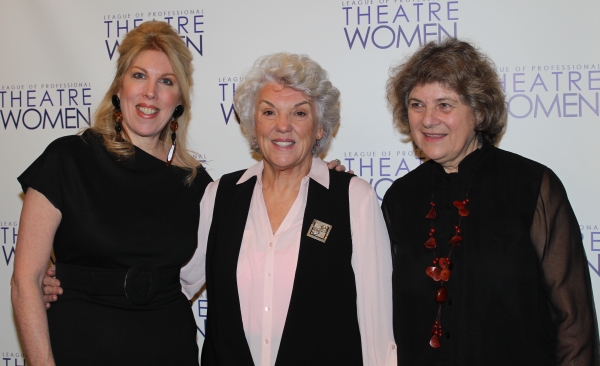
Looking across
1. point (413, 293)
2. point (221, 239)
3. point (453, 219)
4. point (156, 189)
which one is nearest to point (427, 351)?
point (413, 293)

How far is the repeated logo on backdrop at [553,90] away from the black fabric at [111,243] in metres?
1.67

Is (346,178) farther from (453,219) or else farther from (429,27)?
(429,27)

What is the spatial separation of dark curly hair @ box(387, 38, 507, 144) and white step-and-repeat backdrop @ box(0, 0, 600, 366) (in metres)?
0.70

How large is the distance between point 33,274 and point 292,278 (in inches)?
35.7

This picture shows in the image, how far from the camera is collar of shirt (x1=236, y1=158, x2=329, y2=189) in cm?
223

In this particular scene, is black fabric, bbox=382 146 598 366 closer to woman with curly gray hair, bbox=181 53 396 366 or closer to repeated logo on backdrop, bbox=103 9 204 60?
woman with curly gray hair, bbox=181 53 396 366

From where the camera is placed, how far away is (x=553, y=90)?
2.71 meters

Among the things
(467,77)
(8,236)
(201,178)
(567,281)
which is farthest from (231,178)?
(8,236)

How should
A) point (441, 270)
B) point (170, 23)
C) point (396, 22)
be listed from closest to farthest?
point (441, 270)
point (396, 22)
point (170, 23)

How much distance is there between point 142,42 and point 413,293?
4.71 feet

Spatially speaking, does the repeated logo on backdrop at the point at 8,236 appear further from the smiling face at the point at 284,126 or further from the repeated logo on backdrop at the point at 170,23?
the smiling face at the point at 284,126

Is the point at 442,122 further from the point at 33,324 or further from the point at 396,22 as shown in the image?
the point at 33,324

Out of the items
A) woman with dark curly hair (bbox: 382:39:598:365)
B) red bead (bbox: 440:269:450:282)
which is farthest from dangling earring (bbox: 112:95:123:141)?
red bead (bbox: 440:269:450:282)

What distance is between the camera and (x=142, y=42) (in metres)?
2.29
